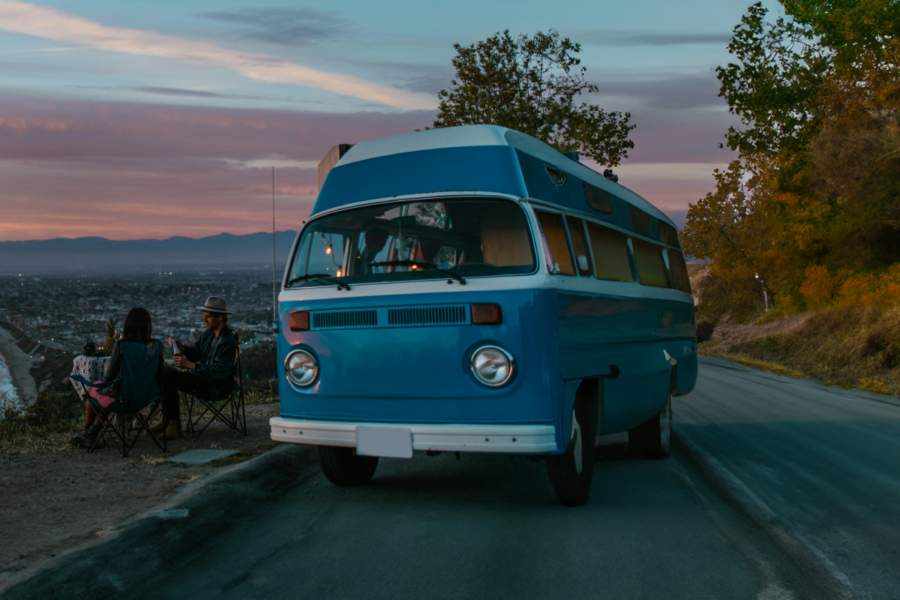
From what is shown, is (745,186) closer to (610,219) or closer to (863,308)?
(863,308)

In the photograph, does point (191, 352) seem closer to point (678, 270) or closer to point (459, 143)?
point (459, 143)

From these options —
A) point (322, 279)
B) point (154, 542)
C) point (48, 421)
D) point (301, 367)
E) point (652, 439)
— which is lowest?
point (48, 421)

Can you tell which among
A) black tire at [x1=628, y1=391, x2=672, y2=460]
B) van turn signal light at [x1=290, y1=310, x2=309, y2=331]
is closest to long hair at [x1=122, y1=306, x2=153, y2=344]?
van turn signal light at [x1=290, y1=310, x2=309, y2=331]

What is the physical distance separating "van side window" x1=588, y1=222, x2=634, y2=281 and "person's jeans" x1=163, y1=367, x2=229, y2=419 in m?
4.58

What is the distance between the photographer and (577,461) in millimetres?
5969

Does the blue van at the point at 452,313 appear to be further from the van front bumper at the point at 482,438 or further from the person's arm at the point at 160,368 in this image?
the person's arm at the point at 160,368

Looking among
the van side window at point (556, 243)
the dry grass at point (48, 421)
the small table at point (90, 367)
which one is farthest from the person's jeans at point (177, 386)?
the van side window at point (556, 243)

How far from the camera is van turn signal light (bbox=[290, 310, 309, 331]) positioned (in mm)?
5945

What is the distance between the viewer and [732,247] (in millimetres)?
45594

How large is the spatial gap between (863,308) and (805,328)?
358 centimetres

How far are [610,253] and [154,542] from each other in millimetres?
4324

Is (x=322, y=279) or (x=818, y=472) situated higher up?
(x=322, y=279)

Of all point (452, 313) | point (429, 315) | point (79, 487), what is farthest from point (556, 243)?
point (79, 487)

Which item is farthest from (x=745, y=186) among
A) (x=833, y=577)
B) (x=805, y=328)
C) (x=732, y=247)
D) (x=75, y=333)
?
(x=833, y=577)
